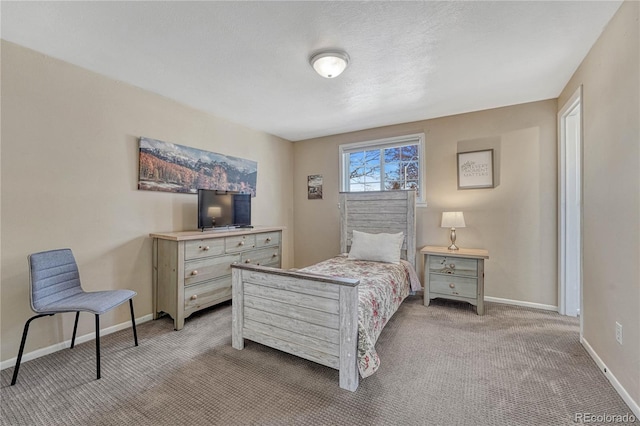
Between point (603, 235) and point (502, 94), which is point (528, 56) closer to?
point (502, 94)

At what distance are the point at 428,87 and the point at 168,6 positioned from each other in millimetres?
2322

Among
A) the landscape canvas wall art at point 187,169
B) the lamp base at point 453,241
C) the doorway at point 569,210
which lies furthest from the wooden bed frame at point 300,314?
the doorway at point 569,210

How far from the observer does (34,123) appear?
2.11 metres

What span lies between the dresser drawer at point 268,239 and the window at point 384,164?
55.5 inches

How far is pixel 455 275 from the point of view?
3.06 metres

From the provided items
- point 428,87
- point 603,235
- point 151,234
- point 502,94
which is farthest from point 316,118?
point 603,235

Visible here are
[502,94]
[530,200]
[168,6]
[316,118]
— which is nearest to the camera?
[168,6]

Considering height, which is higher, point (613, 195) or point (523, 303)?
point (613, 195)

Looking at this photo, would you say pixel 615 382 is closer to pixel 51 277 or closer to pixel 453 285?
pixel 453 285

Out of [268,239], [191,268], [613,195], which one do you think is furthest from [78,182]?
[613,195]

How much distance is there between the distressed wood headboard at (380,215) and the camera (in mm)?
3547

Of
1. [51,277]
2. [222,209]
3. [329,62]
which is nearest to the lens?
[51,277]

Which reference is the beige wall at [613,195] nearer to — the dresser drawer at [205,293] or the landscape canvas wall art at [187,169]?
the dresser drawer at [205,293]

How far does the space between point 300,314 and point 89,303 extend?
1.53 metres
